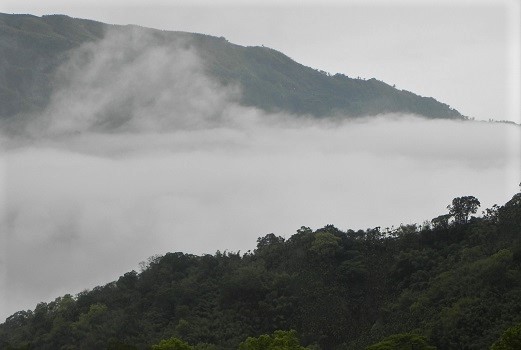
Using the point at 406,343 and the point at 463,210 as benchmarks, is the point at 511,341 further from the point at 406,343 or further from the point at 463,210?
the point at 463,210

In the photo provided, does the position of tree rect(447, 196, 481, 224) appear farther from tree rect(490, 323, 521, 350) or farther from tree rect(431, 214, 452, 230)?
tree rect(490, 323, 521, 350)

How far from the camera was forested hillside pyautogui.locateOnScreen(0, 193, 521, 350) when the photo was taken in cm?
6166

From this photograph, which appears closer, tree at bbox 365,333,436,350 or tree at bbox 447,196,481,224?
tree at bbox 365,333,436,350

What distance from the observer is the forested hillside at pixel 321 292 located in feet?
202

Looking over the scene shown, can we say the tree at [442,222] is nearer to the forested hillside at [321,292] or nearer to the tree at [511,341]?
the forested hillside at [321,292]

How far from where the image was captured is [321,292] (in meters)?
71.9

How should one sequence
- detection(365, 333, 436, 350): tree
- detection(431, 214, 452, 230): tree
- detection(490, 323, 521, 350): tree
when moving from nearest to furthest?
1. detection(490, 323, 521, 350): tree
2. detection(365, 333, 436, 350): tree
3. detection(431, 214, 452, 230): tree

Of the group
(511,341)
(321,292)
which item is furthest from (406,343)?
(321,292)

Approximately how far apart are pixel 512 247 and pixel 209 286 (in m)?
23.0

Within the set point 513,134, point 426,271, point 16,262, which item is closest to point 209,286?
point 426,271

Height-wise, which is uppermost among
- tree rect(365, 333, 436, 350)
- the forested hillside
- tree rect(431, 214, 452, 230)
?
tree rect(431, 214, 452, 230)

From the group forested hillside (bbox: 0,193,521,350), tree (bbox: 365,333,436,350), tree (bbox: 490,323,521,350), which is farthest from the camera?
forested hillside (bbox: 0,193,521,350)

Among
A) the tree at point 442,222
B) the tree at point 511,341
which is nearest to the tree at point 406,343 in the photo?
the tree at point 511,341

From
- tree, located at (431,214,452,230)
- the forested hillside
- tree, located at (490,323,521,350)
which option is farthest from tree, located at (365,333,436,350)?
tree, located at (431,214,452,230)
